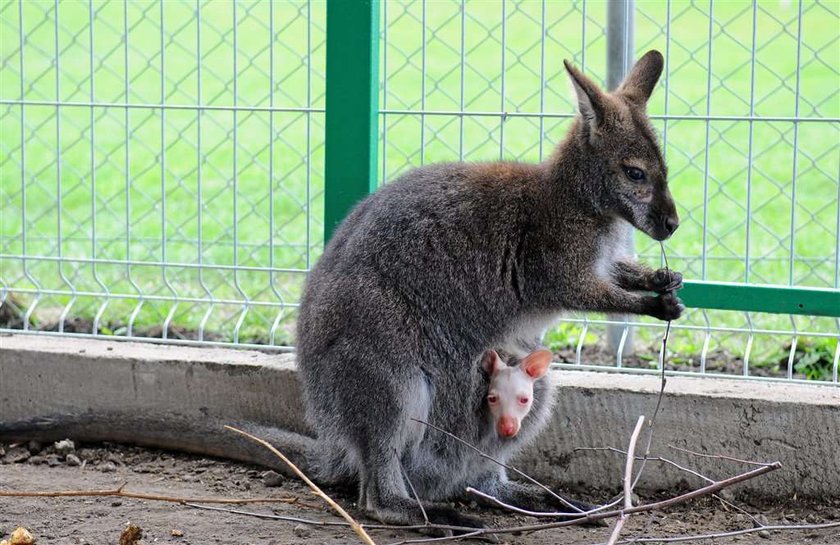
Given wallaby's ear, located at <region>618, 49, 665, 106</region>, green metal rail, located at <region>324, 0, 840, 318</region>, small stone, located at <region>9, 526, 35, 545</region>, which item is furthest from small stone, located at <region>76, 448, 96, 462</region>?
wallaby's ear, located at <region>618, 49, 665, 106</region>

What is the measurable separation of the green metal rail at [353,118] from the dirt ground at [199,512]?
34.5 inches

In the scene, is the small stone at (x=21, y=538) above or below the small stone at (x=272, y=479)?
above

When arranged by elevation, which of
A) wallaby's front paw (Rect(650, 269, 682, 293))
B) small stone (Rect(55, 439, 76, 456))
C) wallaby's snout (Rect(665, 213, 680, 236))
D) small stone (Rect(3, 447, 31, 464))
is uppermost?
wallaby's snout (Rect(665, 213, 680, 236))

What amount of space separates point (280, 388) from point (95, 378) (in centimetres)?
87

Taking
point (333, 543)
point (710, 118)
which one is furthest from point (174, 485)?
point (710, 118)

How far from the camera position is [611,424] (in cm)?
488

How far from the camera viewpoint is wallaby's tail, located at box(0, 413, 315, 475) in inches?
199

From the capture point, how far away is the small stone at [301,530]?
4352mm

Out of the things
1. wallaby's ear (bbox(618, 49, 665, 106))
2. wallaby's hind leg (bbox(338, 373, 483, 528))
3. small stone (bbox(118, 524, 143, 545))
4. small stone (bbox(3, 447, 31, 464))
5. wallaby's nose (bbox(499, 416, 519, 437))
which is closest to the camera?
small stone (bbox(118, 524, 143, 545))

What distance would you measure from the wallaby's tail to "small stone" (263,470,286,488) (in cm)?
7

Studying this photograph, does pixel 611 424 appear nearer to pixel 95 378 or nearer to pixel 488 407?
pixel 488 407

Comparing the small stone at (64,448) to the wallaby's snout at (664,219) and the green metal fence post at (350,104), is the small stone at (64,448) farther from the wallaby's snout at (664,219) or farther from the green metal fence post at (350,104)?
the wallaby's snout at (664,219)

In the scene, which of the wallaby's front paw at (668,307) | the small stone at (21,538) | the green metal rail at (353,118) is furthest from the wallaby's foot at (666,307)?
the small stone at (21,538)

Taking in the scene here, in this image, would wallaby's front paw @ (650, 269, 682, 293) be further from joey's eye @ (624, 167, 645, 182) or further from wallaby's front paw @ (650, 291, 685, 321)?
joey's eye @ (624, 167, 645, 182)
